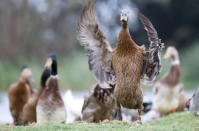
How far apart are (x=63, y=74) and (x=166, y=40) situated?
16.2 metres

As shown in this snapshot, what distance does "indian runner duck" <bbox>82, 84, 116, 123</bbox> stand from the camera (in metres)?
7.19

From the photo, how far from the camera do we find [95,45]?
20.5ft

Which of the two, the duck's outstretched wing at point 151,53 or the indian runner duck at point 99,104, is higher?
the duck's outstretched wing at point 151,53

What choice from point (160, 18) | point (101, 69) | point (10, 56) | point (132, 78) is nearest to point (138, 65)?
point (132, 78)

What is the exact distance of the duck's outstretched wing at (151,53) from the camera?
5.65m

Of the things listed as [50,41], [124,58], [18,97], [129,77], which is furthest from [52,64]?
[50,41]

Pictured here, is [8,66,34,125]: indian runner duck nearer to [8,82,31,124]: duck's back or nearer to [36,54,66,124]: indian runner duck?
[8,82,31,124]: duck's back

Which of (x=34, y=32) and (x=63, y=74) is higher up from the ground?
(x=34, y=32)

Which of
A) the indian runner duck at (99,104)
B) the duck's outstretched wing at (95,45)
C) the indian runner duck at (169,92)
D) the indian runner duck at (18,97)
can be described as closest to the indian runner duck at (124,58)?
the duck's outstretched wing at (95,45)

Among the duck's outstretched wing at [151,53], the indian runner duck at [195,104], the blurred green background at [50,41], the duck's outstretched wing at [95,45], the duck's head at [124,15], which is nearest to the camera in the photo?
the duck's outstretched wing at [151,53]

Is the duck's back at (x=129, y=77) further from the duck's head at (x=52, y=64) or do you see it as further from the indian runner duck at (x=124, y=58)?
the duck's head at (x=52, y=64)

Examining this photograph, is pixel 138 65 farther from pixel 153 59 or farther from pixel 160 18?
pixel 160 18

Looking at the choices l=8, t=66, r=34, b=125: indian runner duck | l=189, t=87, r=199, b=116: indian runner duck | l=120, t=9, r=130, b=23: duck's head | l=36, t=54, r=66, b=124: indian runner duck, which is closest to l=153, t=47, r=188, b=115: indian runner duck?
l=189, t=87, r=199, b=116: indian runner duck

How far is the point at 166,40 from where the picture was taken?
108 ft
